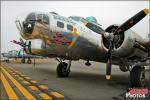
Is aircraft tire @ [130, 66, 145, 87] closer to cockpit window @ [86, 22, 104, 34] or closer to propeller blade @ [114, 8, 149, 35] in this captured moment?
propeller blade @ [114, 8, 149, 35]

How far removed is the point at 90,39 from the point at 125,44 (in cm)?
177

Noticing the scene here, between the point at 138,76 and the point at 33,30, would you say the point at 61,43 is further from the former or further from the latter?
the point at 138,76

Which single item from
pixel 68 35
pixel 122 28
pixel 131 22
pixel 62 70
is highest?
pixel 131 22

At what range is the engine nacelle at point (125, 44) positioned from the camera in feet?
33.7

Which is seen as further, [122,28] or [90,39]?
[90,39]

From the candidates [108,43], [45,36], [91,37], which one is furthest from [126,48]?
[45,36]

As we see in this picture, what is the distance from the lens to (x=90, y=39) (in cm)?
1132

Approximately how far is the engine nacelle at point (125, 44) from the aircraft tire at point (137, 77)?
75 centimetres

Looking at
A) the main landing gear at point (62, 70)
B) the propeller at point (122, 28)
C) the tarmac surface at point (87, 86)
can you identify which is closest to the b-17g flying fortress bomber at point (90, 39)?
the propeller at point (122, 28)

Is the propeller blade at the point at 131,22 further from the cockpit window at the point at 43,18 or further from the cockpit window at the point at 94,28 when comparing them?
the cockpit window at the point at 43,18

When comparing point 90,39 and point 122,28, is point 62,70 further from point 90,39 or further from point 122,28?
point 122,28

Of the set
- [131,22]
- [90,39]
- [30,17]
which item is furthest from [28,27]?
[131,22]

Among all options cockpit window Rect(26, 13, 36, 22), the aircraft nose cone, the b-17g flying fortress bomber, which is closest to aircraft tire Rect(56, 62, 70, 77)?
the b-17g flying fortress bomber

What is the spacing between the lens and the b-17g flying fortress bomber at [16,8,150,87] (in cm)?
1030
